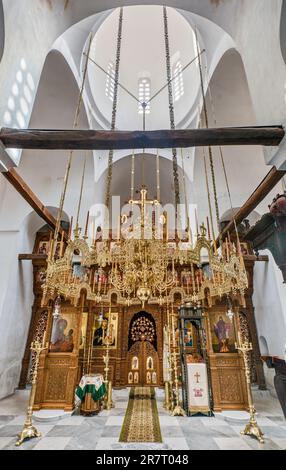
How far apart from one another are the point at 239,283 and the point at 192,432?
9.76 feet

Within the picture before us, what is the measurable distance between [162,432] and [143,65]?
1422 cm

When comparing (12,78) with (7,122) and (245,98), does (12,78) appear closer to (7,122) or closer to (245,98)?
(7,122)

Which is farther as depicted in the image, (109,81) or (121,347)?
(109,81)

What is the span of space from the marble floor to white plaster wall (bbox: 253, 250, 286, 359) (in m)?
2.15

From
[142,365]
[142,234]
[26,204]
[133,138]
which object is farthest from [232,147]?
[142,365]

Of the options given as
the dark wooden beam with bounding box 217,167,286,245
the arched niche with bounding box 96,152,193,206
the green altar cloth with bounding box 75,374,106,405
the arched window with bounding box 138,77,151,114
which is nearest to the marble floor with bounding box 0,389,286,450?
the green altar cloth with bounding box 75,374,106,405

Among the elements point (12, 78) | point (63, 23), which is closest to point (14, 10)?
point (12, 78)

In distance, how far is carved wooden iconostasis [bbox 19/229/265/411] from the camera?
5.94 m

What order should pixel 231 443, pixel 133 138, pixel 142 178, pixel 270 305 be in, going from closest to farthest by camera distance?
pixel 133 138 < pixel 231 443 < pixel 270 305 < pixel 142 178

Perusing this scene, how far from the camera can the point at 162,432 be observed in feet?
14.4

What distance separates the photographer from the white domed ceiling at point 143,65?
32.7ft

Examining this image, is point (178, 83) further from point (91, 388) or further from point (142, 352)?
point (91, 388)

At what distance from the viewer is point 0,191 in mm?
8859

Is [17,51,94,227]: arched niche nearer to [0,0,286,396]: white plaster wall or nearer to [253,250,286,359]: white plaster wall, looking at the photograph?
[0,0,286,396]: white plaster wall
